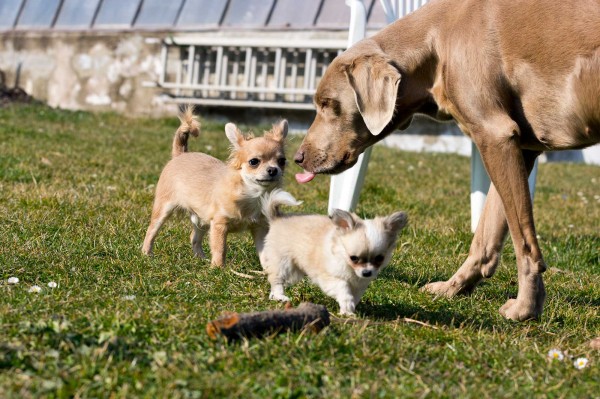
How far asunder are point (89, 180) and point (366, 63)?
362 centimetres

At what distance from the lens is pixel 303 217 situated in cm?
392

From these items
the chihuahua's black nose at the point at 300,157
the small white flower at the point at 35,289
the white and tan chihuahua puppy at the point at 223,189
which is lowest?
the small white flower at the point at 35,289

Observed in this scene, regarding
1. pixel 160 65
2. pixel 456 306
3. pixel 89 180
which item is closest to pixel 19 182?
pixel 89 180

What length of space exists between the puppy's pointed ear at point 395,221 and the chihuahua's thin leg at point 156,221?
1.60 meters

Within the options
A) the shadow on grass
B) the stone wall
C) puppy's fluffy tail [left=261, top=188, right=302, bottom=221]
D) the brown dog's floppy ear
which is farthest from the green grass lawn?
the stone wall

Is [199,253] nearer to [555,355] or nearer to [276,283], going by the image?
[276,283]

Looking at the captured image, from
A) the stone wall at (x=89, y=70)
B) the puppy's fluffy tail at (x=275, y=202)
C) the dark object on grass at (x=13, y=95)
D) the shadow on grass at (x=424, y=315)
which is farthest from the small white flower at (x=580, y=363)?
the stone wall at (x=89, y=70)

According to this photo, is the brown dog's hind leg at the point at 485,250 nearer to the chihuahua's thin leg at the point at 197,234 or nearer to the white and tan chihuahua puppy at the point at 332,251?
the white and tan chihuahua puppy at the point at 332,251

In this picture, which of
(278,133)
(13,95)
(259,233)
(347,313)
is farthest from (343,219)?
(13,95)

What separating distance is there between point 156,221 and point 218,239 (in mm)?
484

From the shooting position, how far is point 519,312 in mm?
3906

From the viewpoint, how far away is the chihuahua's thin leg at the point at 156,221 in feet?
15.4

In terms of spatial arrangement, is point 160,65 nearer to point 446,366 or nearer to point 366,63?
point 366,63

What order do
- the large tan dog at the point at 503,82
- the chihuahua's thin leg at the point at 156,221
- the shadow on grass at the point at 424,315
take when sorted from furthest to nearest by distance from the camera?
the chihuahua's thin leg at the point at 156,221 < the large tan dog at the point at 503,82 < the shadow on grass at the point at 424,315
